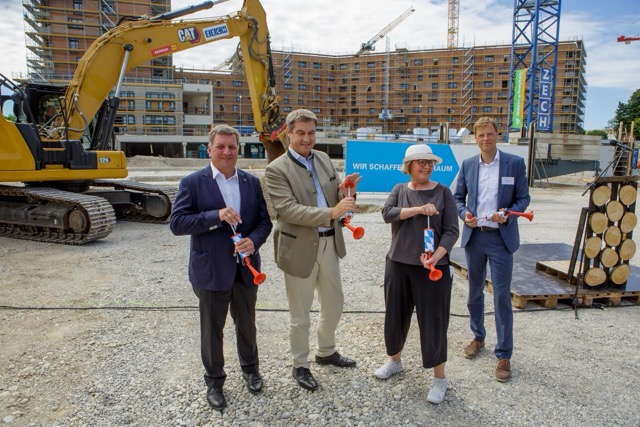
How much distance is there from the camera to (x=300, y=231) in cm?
342

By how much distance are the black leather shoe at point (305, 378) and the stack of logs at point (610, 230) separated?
11.2ft

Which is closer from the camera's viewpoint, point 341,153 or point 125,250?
point 125,250

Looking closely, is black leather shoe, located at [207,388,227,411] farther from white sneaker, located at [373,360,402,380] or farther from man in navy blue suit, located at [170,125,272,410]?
white sneaker, located at [373,360,402,380]

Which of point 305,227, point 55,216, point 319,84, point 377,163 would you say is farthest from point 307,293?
point 319,84

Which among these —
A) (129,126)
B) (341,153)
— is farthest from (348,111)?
(129,126)

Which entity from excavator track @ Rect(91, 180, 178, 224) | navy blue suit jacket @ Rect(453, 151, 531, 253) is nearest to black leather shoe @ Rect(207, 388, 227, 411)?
navy blue suit jacket @ Rect(453, 151, 531, 253)

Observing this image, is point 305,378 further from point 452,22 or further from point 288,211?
point 452,22

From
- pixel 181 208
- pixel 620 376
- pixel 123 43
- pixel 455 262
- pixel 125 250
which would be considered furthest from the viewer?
pixel 123 43

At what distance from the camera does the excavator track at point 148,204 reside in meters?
10.6

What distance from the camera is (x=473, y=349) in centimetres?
405

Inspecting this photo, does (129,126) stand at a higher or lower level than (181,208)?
higher

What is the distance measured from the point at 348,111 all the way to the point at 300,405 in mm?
73791

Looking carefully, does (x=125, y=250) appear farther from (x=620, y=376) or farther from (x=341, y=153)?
(x=341, y=153)

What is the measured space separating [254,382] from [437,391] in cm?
129
